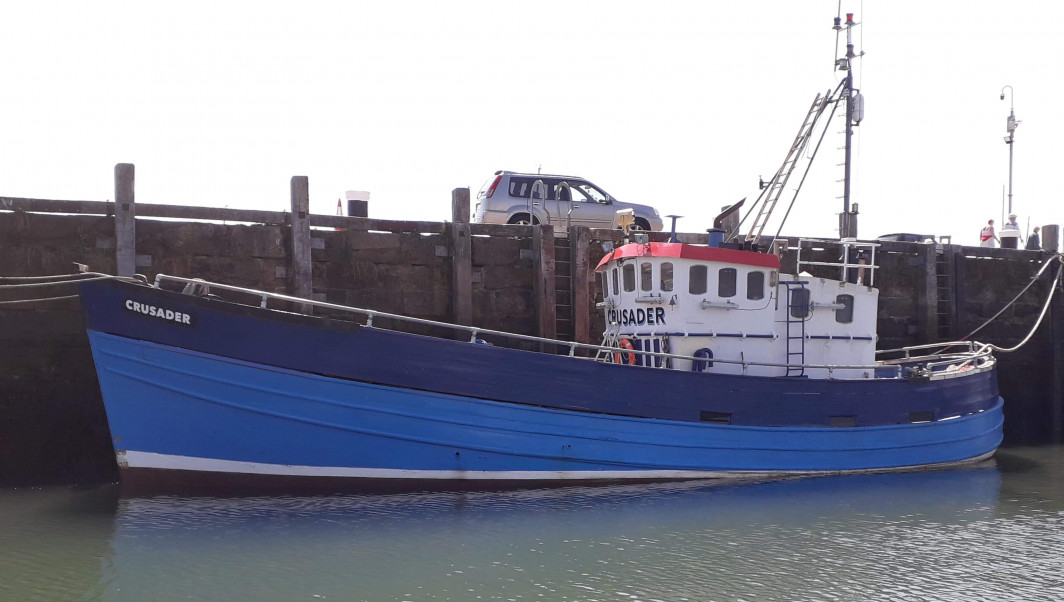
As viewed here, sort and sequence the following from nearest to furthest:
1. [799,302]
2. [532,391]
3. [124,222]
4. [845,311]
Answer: [532,391], [124,222], [799,302], [845,311]

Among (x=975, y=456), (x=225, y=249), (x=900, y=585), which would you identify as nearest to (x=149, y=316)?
(x=225, y=249)

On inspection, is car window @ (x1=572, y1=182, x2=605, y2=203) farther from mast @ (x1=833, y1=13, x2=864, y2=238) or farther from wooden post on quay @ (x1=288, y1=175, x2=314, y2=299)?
wooden post on quay @ (x1=288, y1=175, x2=314, y2=299)

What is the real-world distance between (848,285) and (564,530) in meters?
6.12

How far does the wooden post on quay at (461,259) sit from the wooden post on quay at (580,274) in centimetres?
168

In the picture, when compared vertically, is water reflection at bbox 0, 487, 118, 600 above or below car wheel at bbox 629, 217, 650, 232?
below

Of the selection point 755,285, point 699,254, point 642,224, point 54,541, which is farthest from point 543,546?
point 642,224

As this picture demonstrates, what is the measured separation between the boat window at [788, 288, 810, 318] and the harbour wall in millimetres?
2378

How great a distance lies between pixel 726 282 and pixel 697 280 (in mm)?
426

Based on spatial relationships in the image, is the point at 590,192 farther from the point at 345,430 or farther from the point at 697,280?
the point at 345,430

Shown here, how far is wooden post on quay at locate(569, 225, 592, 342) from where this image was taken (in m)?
13.6

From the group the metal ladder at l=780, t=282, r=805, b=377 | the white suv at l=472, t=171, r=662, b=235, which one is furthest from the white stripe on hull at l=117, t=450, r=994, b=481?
the white suv at l=472, t=171, r=662, b=235

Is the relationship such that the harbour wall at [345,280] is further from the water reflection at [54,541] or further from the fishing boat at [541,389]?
the water reflection at [54,541]

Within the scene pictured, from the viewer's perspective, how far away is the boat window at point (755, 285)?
12.1 m

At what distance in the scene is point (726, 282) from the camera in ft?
39.4
